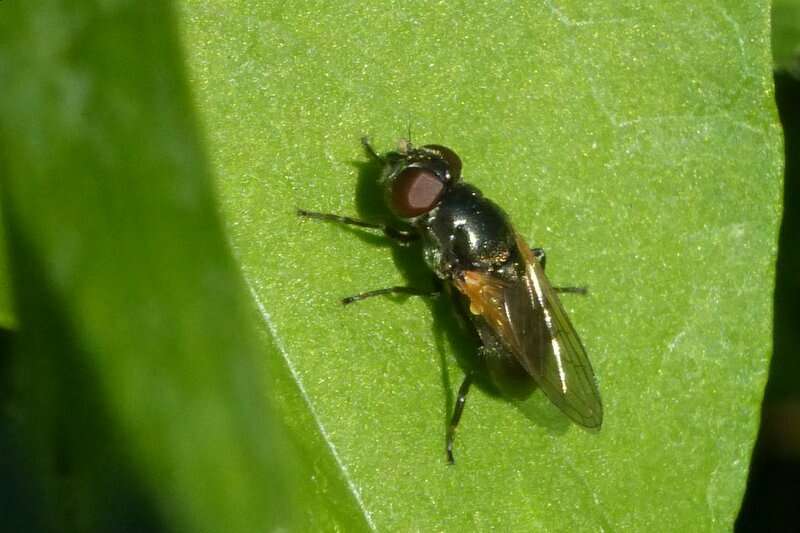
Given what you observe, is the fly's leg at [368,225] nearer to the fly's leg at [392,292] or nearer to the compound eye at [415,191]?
the compound eye at [415,191]

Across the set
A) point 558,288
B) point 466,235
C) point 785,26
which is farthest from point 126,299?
point 785,26

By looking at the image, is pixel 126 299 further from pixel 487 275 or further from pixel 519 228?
pixel 487 275

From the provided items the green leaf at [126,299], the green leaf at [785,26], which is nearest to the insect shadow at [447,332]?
the green leaf at [785,26]

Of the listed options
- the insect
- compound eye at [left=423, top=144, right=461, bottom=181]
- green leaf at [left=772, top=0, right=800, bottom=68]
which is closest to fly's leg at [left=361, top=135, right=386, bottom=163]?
the insect

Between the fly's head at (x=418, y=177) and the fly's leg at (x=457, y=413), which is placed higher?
the fly's head at (x=418, y=177)

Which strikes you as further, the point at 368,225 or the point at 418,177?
the point at 418,177

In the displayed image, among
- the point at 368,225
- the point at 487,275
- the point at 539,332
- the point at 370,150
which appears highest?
the point at 370,150

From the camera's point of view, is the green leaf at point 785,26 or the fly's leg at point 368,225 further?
the green leaf at point 785,26
